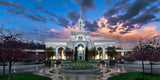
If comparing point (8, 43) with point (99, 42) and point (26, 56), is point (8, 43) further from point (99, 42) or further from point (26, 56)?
point (99, 42)

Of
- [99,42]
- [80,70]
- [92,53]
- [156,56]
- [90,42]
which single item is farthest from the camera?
[99,42]

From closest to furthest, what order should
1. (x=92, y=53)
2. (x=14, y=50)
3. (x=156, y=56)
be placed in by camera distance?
(x=14, y=50) → (x=156, y=56) → (x=92, y=53)

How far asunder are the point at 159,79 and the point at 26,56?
50.8 feet

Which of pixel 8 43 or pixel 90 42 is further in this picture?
pixel 90 42

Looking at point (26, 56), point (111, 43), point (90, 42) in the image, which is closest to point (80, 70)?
point (26, 56)

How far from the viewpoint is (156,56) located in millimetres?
15766

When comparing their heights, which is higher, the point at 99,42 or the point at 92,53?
the point at 99,42

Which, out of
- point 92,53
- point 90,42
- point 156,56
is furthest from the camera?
point 90,42

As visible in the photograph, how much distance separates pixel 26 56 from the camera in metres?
10.9

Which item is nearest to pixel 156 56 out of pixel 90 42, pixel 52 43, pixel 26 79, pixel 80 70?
pixel 80 70

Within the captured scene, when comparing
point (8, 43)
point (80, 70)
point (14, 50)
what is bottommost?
point (80, 70)

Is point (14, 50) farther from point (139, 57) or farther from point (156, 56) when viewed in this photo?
point (156, 56)

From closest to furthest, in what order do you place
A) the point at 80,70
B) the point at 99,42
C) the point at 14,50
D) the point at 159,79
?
the point at 14,50 < the point at 159,79 < the point at 80,70 < the point at 99,42

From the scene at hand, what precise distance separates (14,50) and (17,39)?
1732mm
